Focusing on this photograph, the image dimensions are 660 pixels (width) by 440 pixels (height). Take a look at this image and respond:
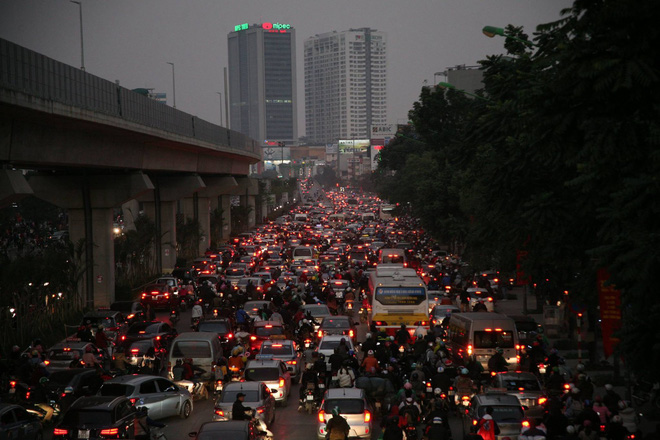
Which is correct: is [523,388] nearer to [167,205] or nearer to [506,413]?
[506,413]

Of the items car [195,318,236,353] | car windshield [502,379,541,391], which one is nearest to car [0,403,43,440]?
car windshield [502,379,541,391]

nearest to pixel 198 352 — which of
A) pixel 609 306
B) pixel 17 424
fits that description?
pixel 17 424

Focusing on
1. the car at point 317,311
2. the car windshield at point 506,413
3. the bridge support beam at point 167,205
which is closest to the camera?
the car windshield at point 506,413

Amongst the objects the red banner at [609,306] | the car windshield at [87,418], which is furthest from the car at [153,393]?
the red banner at [609,306]

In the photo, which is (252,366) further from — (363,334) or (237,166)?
(237,166)

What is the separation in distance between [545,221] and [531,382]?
14.6 feet

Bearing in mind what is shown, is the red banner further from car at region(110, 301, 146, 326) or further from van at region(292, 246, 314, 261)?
van at region(292, 246, 314, 261)

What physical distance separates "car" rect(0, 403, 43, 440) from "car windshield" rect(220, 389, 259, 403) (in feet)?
12.7

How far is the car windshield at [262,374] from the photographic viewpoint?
2361cm

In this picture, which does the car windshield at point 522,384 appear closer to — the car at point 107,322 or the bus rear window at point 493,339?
the bus rear window at point 493,339

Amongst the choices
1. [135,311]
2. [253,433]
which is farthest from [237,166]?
[253,433]

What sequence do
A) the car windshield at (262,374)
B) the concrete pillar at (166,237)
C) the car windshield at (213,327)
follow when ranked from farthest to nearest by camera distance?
the concrete pillar at (166,237), the car windshield at (213,327), the car windshield at (262,374)

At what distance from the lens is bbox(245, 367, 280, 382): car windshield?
23609 millimetres

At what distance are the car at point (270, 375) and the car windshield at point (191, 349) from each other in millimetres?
2397
